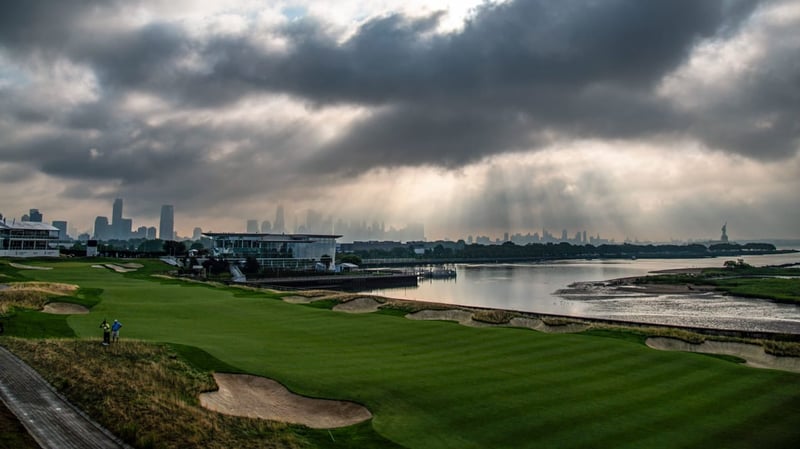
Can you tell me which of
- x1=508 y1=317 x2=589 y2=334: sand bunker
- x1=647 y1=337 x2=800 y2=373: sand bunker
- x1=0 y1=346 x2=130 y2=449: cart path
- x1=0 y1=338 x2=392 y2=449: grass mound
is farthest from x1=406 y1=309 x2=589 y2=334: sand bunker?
x1=0 y1=346 x2=130 y2=449: cart path

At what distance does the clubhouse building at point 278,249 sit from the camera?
339ft

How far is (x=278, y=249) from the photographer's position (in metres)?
110

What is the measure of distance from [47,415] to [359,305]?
85.4ft

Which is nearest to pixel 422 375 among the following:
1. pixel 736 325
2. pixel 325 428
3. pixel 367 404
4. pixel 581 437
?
pixel 367 404

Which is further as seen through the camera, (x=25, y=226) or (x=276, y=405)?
(x=25, y=226)

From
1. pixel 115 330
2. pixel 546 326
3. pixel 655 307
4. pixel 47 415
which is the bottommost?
pixel 655 307

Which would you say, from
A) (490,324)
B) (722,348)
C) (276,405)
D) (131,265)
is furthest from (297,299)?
(131,265)

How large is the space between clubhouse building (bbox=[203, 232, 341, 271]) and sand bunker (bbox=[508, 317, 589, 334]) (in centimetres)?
8112

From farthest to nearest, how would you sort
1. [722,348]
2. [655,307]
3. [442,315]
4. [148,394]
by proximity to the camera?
[655,307], [442,315], [722,348], [148,394]

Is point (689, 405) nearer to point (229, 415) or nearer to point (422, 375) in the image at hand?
point (422, 375)

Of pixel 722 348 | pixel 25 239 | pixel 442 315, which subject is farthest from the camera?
pixel 25 239

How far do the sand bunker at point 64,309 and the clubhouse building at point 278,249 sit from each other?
230 ft

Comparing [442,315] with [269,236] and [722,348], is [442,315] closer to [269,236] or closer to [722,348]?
[722,348]

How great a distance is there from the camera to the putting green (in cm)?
1295
